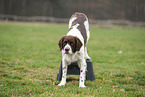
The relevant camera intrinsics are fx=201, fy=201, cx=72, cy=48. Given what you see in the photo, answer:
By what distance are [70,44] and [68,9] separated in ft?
134

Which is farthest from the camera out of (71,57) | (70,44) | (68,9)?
(68,9)

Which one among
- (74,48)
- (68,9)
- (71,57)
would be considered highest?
(68,9)

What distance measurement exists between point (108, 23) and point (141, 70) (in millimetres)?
35641

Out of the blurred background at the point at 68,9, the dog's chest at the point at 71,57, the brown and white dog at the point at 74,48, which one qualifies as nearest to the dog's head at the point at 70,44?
the brown and white dog at the point at 74,48

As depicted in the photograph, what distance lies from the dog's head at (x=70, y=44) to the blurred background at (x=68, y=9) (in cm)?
3475

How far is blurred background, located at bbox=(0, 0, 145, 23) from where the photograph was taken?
3941 centimetres

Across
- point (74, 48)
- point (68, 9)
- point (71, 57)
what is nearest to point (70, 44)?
point (74, 48)

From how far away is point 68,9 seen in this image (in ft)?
146

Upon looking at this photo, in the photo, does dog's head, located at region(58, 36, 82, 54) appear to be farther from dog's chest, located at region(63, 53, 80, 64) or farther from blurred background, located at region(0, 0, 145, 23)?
blurred background, located at region(0, 0, 145, 23)

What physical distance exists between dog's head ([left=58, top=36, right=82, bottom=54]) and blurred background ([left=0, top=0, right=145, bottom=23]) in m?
34.7

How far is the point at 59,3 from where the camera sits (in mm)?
44438

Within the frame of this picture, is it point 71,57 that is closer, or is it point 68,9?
point 71,57

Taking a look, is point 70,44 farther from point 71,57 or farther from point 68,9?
point 68,9

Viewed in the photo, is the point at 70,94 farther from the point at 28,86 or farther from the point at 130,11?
the point at 130,11
